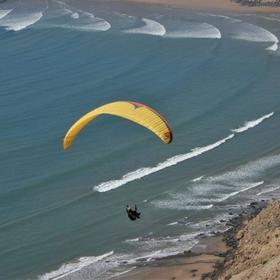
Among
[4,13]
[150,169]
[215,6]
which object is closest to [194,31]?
[215,6]

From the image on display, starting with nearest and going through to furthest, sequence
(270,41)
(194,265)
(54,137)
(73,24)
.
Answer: (194,265) < (54,137) < (270,41) < (73,24)

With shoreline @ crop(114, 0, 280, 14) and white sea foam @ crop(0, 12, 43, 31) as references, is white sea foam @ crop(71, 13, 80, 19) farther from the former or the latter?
shoreline @ crop(114, 0, 280, 14)

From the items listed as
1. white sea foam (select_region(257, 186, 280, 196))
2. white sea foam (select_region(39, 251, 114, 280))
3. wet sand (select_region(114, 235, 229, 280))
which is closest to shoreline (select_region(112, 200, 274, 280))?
wet sand (select_region(114, 235, 229, 280))

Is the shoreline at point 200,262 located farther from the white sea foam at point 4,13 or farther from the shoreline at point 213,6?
the white sea foam at point 4,13

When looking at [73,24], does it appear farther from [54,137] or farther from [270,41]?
[54,137]

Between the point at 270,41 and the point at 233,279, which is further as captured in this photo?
the point at 270,41

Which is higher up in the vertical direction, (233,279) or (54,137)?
(233,279)

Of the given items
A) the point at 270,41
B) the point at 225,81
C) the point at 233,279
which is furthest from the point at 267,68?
the point at 233,279
